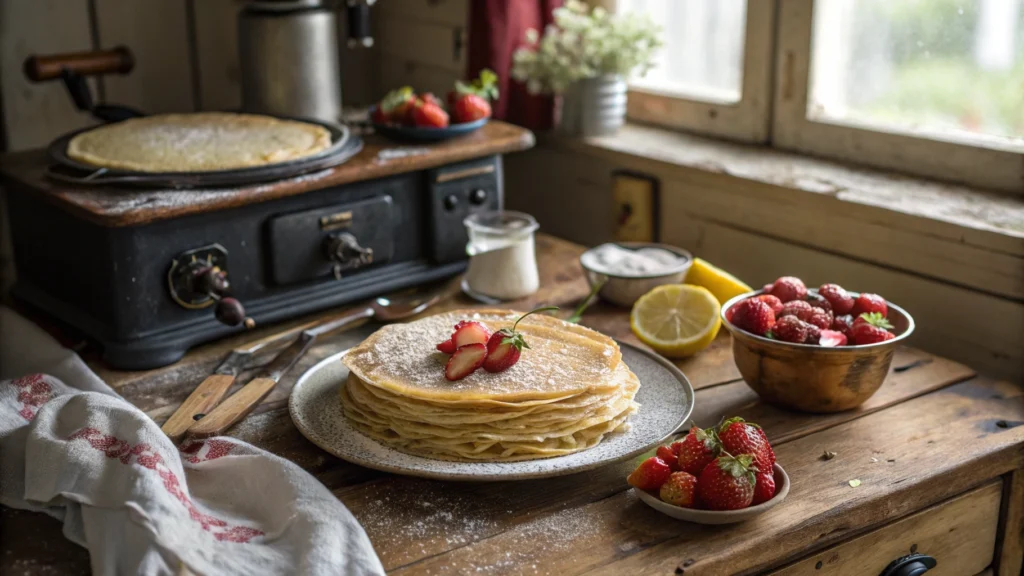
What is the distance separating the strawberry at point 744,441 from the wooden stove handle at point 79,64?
1.43 meters

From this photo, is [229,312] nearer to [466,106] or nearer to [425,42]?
[466,106]

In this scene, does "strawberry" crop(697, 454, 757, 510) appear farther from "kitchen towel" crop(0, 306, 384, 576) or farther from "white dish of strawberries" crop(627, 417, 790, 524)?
"kitchen towel" crop(0, 306, 384, 576)

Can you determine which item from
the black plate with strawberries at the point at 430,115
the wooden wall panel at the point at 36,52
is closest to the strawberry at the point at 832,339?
the black plate with strawberries at the point at 430,115

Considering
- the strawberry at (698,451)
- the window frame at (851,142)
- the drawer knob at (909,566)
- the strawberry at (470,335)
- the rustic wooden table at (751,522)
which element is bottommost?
the drawer knob at (909,566)

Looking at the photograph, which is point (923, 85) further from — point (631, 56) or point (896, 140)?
point (631, 56)

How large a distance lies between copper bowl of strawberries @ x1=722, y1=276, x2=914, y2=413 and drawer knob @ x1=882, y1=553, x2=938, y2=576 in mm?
220

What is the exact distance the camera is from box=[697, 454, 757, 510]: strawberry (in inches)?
43.7

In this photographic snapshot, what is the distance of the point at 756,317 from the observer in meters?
1.39

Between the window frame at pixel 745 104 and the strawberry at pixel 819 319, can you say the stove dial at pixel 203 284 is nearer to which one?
the strawberry at pixel 819 319

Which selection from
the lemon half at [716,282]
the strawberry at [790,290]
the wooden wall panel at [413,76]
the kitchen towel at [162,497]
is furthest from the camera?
the wooden wall panel at [413,76]

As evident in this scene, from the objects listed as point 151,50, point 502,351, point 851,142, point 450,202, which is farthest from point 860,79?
point 151,50

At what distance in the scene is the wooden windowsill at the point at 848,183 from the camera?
1656mm

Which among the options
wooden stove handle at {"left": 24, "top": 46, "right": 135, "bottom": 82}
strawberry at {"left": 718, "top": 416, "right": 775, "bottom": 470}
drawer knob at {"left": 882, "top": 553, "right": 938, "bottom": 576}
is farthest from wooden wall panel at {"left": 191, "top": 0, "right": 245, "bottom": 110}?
drawer knob at {"left": 882, "top": 553, "right": 938, "bottom": 576}

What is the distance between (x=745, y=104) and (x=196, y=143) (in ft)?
3.77
